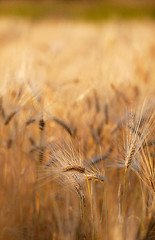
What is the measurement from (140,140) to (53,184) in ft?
1.09

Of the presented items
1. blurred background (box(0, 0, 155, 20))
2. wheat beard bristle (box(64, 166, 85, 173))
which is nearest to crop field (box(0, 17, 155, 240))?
wheat beard bristle (box(64, 166, 85, 173))

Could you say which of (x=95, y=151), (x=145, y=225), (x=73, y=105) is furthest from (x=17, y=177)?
(x=145, y=225)

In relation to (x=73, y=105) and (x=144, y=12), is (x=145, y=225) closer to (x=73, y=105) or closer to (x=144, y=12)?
(x=73, y=105)

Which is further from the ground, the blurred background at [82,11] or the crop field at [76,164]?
the blurred background at [82,11]

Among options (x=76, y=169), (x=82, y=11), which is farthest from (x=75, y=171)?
(x=82, y=11)

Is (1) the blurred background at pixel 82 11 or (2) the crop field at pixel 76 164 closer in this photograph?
(2) the crop field at pixel 76 164

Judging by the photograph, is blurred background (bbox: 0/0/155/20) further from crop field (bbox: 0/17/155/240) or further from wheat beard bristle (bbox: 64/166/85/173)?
wheat beard bristle (bbox: 64/166/85/173)

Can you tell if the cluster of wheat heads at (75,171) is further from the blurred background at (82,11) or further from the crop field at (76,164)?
the blurred background at (82,11)

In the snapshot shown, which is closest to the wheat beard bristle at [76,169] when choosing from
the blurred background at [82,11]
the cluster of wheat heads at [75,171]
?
the cluster of wheat heads at [75,171]

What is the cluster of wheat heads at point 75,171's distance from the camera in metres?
0.51

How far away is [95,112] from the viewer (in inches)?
38.6

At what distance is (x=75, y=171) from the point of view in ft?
1.64

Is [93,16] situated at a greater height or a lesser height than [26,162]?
greater

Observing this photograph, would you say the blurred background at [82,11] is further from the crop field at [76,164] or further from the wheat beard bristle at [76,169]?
the wheat beard bristle at [76,169]
